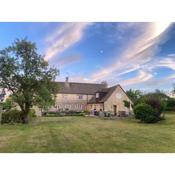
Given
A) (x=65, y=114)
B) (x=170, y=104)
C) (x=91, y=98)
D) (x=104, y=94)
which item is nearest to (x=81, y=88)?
(x=91, y=98)

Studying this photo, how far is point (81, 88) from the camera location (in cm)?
567

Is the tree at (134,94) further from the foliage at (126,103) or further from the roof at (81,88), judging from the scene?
the roof at (81,88)

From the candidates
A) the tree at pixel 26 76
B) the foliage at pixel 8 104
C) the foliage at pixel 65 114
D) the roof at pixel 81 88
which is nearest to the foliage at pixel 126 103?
the roof at pixel 81 88

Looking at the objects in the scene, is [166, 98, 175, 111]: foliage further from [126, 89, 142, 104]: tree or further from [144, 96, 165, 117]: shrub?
[126, 89, 142, 104]: tree

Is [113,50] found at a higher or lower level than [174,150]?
higher

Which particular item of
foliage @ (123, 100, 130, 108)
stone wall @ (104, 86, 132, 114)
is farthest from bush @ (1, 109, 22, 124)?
foliage @ (123, 100, 130, 108)

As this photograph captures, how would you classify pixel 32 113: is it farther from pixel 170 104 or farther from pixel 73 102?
pixel 170 104

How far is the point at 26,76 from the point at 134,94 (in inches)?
90.6

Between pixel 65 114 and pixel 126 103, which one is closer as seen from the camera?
pixel 65 114
